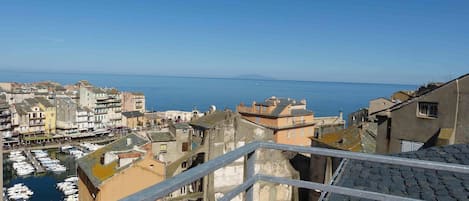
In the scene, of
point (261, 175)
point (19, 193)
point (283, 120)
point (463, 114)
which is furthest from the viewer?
point (283, 120)

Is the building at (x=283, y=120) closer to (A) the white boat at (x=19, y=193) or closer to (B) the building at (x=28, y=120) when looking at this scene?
(A) the white boat at (x=19, y=193)

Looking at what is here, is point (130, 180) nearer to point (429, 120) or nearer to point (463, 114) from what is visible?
point (429, 120)

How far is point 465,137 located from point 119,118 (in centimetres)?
8505

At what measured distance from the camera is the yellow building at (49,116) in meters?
75.9

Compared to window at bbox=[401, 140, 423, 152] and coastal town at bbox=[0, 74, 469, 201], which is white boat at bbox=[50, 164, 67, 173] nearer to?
coastal town at bbox=[0, 74, 469, 201]

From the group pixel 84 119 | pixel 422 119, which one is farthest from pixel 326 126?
pixel 84 119

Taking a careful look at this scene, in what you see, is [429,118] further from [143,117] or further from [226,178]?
[143,117]

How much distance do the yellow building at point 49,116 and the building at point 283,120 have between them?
48139 mm

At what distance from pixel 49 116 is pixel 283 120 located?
54.8 meters

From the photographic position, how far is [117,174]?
16344mm

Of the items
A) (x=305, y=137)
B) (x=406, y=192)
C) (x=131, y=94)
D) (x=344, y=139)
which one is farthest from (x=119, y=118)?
(x=406, y=192)

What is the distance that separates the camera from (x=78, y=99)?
302 feet

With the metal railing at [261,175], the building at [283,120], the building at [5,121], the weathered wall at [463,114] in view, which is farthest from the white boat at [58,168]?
the metal railing at [261,175]

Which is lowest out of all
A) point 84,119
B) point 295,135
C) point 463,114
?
point 84,119
